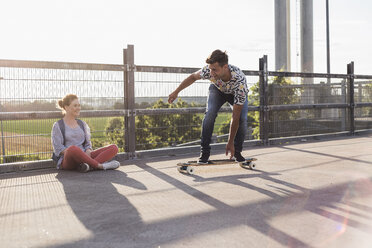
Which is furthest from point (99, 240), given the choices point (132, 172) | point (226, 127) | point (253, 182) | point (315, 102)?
point (315, 102)

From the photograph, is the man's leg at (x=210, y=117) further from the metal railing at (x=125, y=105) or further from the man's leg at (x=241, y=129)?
the metal railing at (x=125, y=105)

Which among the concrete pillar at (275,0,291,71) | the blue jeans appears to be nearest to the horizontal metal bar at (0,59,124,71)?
the blue jeans

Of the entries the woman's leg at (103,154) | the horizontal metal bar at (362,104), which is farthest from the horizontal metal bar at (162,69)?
the horizontal metal bar at (362,104)

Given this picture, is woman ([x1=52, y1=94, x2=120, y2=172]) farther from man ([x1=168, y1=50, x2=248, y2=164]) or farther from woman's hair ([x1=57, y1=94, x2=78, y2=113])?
man ([x1=168, y1=50, x2=248, y2=164])

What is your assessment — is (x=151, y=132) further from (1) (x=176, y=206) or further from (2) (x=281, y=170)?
(1) (x=176, y=206)

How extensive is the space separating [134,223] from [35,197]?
1543 mm

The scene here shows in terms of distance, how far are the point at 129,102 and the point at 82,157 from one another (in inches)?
64.2

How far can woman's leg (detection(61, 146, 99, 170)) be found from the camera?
5285 millimetres

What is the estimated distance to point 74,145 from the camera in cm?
537

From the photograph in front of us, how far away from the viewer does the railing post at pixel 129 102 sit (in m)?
6.62

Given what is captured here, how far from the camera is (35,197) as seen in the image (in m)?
3.99

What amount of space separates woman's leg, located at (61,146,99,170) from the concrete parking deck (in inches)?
5.3

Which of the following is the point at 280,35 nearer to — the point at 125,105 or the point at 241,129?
the point at 125,105

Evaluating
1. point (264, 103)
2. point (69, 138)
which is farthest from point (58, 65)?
point (264, 103)
